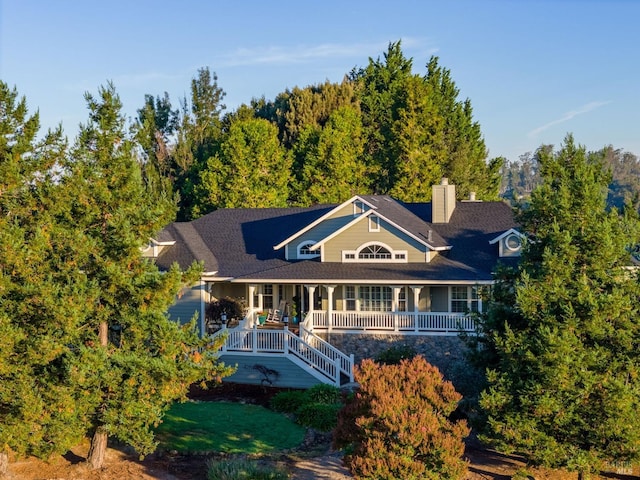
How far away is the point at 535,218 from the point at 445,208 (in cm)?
1386

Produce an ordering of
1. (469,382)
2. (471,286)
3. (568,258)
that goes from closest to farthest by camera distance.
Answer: (568,258), (469,382), (471,286)

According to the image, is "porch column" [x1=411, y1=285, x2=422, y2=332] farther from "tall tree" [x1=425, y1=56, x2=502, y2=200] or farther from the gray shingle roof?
"tall tree" [x1=425, y1=56, x2=502, y2=200]

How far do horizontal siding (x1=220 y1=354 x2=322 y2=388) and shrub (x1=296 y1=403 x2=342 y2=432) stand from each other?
11.0ft

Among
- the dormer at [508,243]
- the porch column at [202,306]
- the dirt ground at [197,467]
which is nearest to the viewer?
the dirt ground at [197,467]

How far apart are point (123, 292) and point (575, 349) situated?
419 inches

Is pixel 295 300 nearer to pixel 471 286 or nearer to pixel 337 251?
pixel 337 251

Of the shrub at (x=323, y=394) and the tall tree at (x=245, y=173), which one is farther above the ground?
the tall tree at (x=245, y=173)

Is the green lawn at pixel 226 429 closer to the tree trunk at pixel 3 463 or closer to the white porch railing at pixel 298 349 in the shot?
the white porch railing at pixel 298 349

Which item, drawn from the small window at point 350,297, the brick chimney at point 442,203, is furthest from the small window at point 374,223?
the brick chimney at point 442,203

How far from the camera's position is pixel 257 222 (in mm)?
34812

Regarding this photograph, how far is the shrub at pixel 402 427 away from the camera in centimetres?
1525

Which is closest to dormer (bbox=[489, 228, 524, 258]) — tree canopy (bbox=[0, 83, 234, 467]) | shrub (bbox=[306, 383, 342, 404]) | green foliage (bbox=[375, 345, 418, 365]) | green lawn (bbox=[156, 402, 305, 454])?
green foliage (bbox=[375, 345, 418, 365])

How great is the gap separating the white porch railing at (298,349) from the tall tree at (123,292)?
322 inches

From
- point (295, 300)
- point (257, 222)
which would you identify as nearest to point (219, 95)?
point (257, 222)
